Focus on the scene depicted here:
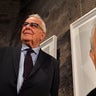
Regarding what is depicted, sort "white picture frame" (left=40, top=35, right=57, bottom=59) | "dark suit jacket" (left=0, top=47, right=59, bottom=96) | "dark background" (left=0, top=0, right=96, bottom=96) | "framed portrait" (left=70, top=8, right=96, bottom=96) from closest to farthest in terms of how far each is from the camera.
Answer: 1. "dark suit jacket" (left=0, top=47, right=59, bottom=96)
2. "framed portrait" (left=70, top=8, right=96, bottom=96)
3. "dark background" (left=0, top=0, right=96, bottom=96)
4. "white picture frame" (left=40, top=35, right=57, bottom=59)

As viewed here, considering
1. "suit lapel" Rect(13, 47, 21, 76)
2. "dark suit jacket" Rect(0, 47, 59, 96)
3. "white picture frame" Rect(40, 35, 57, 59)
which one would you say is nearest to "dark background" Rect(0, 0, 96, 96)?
"white picture frame" Rect(40, 35, 57, 59)

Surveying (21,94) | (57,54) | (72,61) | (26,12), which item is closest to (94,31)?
(72,61)

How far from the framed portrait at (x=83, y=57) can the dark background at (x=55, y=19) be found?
0.10m

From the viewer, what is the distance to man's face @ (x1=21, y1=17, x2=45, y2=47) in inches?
74.2

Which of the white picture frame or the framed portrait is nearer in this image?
the framed portrait

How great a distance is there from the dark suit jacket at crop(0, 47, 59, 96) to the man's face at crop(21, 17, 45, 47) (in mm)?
111

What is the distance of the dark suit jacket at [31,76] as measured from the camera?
162 cm

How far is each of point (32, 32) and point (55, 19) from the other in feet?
2.52

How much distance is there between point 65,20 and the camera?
7.95 feet

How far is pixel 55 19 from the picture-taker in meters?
2.64

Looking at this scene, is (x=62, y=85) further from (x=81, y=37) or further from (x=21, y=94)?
(x=21, y=94)

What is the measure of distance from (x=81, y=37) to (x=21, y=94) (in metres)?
0.70

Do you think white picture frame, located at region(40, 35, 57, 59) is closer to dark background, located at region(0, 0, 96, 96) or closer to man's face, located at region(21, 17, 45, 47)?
dark background, located at region(0, 0, 96, 96)

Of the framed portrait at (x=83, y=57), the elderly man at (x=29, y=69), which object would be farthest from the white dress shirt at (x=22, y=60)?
the framed portrait at (x=83, y=57)
